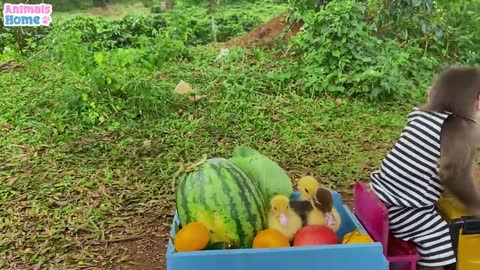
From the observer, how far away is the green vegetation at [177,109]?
156 inches

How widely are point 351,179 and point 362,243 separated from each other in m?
2.37

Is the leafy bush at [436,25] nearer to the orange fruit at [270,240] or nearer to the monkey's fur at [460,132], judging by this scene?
the monkey's fur at [460,132]

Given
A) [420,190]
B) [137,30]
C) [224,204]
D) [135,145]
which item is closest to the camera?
[224,204]

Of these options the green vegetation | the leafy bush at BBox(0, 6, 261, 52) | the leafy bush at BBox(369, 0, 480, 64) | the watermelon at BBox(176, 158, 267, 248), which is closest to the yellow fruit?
the watermelon at BBox(176, 158, 267, 248)

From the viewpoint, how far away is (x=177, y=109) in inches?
224

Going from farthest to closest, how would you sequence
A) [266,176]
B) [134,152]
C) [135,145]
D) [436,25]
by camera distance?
[436,25] → [135,145] → [134,152] → [266,176]

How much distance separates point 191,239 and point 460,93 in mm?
1282

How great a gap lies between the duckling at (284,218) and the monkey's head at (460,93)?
82 centimetres

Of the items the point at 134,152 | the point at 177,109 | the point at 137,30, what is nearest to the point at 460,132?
the point at 134,152

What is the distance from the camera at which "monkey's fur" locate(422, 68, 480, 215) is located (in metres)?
2.46

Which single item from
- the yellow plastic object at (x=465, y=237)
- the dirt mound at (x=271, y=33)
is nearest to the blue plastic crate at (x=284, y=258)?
the yellow plastic object at (x=465, y=237)

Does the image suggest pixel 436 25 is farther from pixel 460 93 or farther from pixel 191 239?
pixel 191 239

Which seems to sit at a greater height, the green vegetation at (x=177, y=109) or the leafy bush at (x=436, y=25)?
the leafy bush at (x=436, y=25)

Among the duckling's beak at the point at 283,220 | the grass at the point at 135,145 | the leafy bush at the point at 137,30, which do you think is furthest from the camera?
the leafy bush at the point at 137,30
